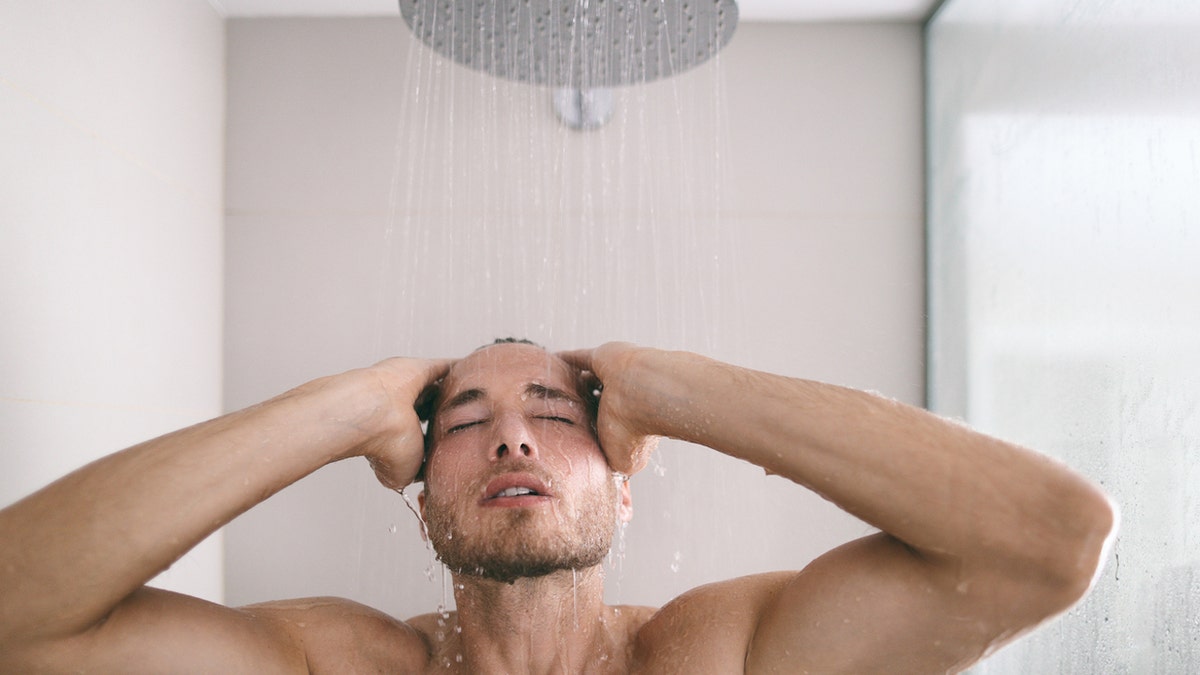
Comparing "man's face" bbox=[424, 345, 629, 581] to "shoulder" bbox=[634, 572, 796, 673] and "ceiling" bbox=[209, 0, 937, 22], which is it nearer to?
"shoulder" bbox=[634, 572, 796, 673]

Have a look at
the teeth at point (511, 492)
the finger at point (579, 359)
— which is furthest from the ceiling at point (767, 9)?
the teeth at point (511, 492)

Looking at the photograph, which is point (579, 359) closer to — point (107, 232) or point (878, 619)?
point (878, 619)

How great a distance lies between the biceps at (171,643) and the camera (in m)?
0.86

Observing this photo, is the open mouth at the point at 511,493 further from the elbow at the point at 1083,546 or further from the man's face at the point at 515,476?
the elbow at the point at 1083,546

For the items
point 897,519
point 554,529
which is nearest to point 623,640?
point 554,529

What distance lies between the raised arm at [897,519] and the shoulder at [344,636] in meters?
0.42

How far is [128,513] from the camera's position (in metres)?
0.86

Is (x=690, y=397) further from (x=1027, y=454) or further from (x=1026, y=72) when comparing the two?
(x=1026, y=72)

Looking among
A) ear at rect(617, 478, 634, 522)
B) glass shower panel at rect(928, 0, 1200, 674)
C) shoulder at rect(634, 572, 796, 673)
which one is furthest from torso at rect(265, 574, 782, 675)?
glass shower panel at rect(928, 0, 1200, 674)

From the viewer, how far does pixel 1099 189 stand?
1177 millimetres

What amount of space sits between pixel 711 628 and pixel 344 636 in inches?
16.5

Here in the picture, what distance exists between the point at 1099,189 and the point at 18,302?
128 centimetres

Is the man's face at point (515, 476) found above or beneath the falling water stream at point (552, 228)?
beneath

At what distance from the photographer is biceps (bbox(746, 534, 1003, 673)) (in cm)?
89
